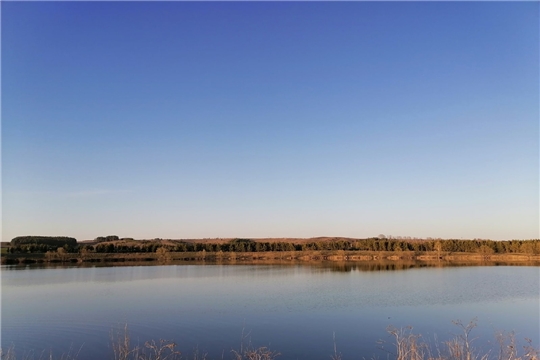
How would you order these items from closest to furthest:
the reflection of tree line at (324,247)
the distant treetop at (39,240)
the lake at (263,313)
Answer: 1. the lake at (263,313)
2. the reflection of tree line at (324,247)
3. the distant treetop at (39,240)

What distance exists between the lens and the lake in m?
13.2

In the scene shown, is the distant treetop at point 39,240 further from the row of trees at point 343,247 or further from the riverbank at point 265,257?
the riverbank at point 265,257

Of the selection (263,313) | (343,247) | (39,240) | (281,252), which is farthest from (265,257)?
(263,313)

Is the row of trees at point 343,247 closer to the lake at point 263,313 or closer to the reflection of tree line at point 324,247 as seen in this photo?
the reflection of tree line at point 324,247

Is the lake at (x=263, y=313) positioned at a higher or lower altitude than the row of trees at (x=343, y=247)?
higher

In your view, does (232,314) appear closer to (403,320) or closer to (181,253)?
(403,320)

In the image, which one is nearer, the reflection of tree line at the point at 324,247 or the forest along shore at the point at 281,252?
the forest along shore at the point at 281,252

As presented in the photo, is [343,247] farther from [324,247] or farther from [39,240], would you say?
[39,240]

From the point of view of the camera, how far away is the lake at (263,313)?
13.2m

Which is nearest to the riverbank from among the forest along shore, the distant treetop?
the forest along shore

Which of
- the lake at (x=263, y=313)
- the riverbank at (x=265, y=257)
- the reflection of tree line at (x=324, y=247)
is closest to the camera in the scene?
the lake at (x=263, y=313)

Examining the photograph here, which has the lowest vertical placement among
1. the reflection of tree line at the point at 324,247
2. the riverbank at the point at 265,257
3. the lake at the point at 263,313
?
the riverbank at the point at 265,257

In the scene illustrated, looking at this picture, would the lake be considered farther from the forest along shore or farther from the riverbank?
the forest along shore

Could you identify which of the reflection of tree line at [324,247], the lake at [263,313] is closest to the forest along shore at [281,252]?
the reflection of tree line at [324,247]
